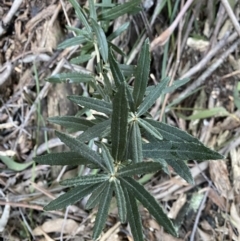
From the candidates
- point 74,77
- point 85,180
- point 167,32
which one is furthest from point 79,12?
point 85,180

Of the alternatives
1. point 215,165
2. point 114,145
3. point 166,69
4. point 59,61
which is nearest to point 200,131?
point 215,165

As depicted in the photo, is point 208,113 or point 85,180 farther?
point 208,113

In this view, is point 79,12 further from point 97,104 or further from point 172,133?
point 172,133

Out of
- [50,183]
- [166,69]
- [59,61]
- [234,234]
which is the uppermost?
[59,61]

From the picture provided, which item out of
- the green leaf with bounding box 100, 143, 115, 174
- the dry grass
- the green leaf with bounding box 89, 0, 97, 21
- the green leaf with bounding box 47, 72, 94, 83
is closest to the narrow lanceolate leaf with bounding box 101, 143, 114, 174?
the green leaf with bounding box 100, 143, 115, 174

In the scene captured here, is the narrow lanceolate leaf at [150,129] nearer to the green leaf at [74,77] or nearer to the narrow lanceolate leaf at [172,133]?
the narrow lanceolate leaf at [172,133]

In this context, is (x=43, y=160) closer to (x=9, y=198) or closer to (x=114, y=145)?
(x=114, y=145)
